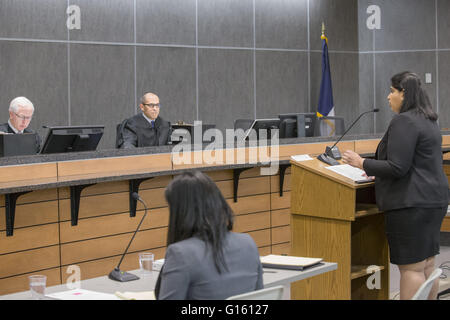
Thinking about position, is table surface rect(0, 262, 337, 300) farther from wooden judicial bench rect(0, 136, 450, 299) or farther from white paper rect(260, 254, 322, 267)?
wooden judicial bench rect(0, 136, 450, 299)

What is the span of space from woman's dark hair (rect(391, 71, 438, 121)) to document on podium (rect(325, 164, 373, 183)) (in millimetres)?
487

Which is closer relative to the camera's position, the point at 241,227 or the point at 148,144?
the point at 241,227

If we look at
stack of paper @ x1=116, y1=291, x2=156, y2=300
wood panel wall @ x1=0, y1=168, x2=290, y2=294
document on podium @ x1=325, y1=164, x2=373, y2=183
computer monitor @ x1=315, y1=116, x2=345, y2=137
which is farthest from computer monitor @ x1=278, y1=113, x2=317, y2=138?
stack of paper @ x1=116, y1=291, x2=156, y2=300

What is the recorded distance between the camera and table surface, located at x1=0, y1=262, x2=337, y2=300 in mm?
2562

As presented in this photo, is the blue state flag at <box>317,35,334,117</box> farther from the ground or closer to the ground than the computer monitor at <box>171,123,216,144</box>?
farther from the ground

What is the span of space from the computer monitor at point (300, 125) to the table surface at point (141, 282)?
134 inches

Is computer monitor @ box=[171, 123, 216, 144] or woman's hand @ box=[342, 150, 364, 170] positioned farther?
computer monitor @ box=[171, 123, 216, 144]

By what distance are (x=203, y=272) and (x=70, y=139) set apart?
2755 millimetres

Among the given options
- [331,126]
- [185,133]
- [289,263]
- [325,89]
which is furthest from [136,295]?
[325,89]

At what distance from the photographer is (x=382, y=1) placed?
1057cm
